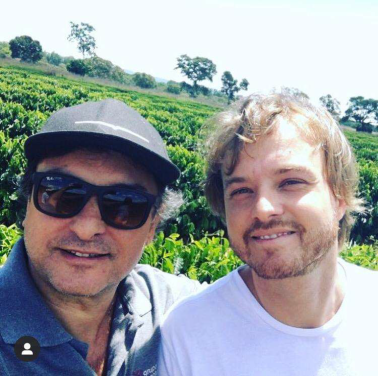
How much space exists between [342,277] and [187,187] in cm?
543

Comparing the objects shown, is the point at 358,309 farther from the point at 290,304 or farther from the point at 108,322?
the point at 108,322

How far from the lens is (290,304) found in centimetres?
189

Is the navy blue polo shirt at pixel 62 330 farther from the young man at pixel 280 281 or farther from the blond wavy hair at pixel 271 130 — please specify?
the blond wavy hair at pixel 271 130

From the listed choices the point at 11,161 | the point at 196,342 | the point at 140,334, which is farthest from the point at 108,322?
the point at 11,161

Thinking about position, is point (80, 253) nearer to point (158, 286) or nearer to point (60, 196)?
point (60, 196)

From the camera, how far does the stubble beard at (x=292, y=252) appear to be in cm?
177

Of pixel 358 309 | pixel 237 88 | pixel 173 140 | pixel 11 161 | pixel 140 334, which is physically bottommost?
pixel 140 334

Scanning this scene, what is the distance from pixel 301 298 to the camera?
6.20ft

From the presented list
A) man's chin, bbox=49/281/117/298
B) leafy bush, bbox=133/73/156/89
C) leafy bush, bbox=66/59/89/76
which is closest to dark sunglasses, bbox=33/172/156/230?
man's chin, bbox=49/281/117/298

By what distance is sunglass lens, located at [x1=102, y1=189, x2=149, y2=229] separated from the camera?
5.79 feet

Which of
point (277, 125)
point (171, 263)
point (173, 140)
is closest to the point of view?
point (277, 125)

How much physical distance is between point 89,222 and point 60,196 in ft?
0.54

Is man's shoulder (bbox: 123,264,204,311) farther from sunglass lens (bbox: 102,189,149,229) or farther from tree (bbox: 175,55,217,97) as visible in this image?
tree (bbox: 175,55,217,97)

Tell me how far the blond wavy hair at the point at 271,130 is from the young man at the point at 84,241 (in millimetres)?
350
